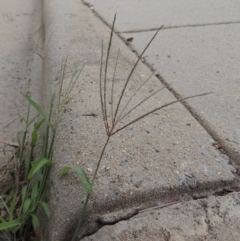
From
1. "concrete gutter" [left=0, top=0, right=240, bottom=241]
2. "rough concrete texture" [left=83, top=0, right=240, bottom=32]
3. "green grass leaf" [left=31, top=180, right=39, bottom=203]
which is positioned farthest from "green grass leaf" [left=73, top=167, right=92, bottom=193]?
"rough concrete texture" [left=83, top=0, right=240, bottom=32]

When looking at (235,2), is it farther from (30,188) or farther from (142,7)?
(30,188)

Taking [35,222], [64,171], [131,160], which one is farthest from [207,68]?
[35,222]

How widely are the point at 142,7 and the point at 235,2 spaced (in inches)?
24.0

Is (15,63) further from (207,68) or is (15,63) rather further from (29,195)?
(29,195)

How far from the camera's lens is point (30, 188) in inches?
46.2

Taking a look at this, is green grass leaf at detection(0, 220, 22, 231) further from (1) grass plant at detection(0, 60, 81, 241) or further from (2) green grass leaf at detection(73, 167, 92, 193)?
(2) green grass leaf at detection(73, 167, 92, 193)

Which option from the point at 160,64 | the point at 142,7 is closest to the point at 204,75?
the point at 160,64

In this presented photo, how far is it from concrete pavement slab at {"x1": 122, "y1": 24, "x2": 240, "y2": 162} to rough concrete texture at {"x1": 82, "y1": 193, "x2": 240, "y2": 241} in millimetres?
225

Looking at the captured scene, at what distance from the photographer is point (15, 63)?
2.10 metres

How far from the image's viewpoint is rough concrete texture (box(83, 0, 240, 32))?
226 cm

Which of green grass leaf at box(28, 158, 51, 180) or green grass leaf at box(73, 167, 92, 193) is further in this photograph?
green grass leaf at box(28, 158, 51, 180)

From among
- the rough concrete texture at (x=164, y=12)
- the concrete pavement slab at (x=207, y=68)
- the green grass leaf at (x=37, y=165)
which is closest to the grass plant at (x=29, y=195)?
the green grass leaf at (x=37, y=165)

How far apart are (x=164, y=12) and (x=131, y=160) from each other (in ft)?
5.24

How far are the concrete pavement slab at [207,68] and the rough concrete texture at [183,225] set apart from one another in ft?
0.74
